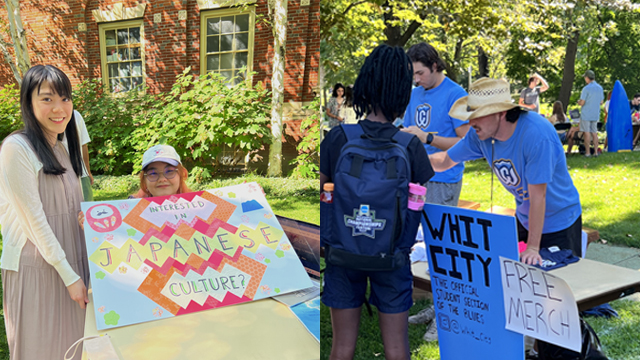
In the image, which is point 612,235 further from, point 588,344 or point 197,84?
point 197,84

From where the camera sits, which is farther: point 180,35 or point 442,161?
point 442,161

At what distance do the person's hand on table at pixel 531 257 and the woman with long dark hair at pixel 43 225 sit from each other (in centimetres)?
181

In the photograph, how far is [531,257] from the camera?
7.41ft

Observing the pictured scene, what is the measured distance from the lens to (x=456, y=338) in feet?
7.36

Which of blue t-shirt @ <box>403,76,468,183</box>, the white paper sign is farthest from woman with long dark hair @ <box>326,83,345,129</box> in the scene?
blue t-shirt @ <box>403,76,468,183</box>

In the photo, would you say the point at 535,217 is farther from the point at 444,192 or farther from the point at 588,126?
the point at 588,126

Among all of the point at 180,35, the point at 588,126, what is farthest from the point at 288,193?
the point at 588,126

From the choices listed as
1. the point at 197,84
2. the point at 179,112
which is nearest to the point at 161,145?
the point at 179,112

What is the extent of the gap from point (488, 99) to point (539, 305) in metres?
0.93

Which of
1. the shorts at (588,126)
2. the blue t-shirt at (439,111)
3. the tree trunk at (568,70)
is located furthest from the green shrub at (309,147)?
Answer: the tree trunk at (568,70)

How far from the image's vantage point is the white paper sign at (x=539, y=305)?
1920 millimetres

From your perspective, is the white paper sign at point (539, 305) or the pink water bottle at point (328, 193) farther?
the white paper sign at point (539, 305)

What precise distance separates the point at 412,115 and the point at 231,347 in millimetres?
2026

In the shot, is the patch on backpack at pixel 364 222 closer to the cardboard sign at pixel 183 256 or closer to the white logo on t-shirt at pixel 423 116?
the cardboard sign at pixel 183 256
